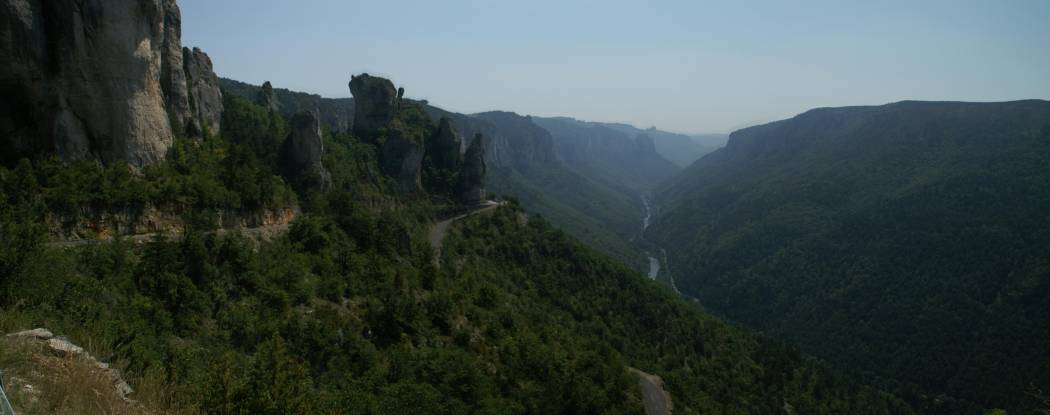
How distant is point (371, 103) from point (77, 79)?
1416 inches

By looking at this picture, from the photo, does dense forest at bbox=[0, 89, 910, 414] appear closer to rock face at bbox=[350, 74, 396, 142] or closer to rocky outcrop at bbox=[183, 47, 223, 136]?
rocky outcrop at bbox=[183, 47, 223, 136]

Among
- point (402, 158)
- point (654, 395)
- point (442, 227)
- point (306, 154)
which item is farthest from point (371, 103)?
point (654, 395)

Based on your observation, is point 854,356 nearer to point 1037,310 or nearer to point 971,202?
point 1037,310

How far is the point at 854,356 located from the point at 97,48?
7503cm

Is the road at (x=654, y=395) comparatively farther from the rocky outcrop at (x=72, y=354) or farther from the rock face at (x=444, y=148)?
the rock face at (x=444, y=148)

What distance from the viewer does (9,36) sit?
70.6 feet

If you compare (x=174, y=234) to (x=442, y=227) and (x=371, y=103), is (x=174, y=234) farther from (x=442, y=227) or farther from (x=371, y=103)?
(x=371, y=103)

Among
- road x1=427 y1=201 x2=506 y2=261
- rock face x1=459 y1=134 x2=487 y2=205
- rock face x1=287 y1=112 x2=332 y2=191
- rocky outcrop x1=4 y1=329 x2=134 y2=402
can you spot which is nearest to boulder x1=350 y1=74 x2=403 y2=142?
rock face x1=459 y1=134 x2=487 y2=205

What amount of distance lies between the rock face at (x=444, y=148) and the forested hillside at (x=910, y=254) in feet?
160

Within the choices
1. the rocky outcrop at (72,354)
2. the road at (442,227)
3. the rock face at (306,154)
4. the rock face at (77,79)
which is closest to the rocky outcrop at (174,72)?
the rock face at (77,79)

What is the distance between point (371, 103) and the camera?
58.2m

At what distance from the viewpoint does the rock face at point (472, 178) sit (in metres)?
59.7

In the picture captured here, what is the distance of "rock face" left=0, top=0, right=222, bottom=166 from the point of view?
2202 centimetres

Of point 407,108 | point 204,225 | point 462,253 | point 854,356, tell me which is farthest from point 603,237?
point 204,225
